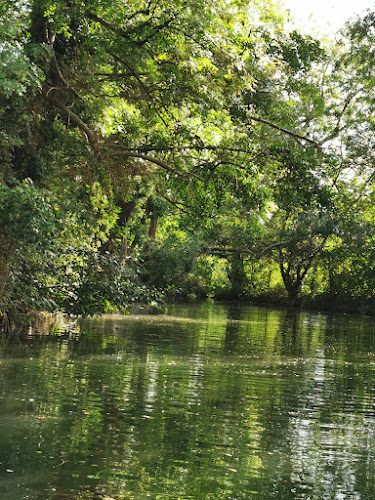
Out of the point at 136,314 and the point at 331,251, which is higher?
the point at 331,251

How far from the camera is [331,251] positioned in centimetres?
3916

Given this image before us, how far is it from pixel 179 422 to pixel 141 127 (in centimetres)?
712

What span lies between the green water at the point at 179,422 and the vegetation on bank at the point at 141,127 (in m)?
2.22

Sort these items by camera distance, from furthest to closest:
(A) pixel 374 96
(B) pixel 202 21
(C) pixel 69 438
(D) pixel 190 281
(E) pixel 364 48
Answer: (D) pixel 190 281
(A) pixel 374 96
(E) pixel 364 48
(B) pixel 202 21
(C) pixel 69 438

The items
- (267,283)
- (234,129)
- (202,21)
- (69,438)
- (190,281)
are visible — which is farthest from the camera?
(267,283)

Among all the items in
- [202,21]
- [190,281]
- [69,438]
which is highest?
[202,21]

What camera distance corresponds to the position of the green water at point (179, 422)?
21.5 ft

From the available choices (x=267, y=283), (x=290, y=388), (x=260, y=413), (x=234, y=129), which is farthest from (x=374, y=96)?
(x=267, y=283)

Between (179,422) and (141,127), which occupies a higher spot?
(141,127)

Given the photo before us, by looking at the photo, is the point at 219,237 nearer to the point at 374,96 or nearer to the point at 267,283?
the point at 267,283

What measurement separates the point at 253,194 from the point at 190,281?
32.9 m

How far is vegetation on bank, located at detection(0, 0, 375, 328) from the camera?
39.7 feet

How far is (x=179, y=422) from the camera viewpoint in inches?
356

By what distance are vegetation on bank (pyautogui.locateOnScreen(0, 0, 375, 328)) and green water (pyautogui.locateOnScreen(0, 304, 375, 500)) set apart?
2219mm
